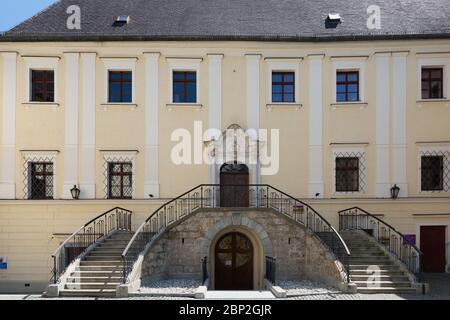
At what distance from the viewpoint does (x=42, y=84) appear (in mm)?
20016

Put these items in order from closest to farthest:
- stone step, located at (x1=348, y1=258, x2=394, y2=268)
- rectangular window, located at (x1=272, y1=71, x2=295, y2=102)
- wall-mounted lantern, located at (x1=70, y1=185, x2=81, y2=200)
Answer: stone step, located at (x1=348, y1=258, x2=394, y2=268) < wall-mounted lantern, located at (x1=70, y1=185, x2=81, y2=200) < rectangular window, located at (x1=272, y1=71, x2=295, y2=102)

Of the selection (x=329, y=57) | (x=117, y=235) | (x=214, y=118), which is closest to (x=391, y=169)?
(x=329, y=57)

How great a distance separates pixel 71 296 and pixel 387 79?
44.9ft

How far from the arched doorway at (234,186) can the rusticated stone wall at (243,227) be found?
1.54 metres

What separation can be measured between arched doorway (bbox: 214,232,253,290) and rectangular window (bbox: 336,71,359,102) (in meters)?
6.70

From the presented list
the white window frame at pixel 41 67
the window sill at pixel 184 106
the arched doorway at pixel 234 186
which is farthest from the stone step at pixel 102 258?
the white window frame at pixel 41 67

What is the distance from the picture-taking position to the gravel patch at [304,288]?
48.9 feet

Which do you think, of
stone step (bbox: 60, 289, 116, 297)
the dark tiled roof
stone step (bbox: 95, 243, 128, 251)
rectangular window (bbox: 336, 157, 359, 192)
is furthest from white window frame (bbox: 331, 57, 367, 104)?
stone step (bbox: 60, 289, 116, 297)

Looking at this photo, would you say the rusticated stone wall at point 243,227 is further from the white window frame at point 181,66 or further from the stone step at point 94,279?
the white window frame at point 181,66

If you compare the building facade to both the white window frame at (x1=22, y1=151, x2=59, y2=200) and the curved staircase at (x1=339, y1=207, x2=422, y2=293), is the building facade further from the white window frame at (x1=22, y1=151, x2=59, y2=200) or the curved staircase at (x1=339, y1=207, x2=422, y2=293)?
the curved staircase at (x1=339, y1=207, x2=422, y2=293)

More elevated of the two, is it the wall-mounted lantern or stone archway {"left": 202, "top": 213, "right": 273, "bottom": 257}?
the wall-mounted lantern

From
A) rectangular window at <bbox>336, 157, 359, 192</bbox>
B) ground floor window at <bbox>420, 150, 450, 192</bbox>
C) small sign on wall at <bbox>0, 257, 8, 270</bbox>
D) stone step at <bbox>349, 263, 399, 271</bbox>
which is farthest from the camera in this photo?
rectangular window at <bbox>336, 157, 359, 192</bbox>

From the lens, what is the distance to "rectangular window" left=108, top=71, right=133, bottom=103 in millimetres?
20109

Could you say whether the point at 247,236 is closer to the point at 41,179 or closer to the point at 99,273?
the point at 99,273
